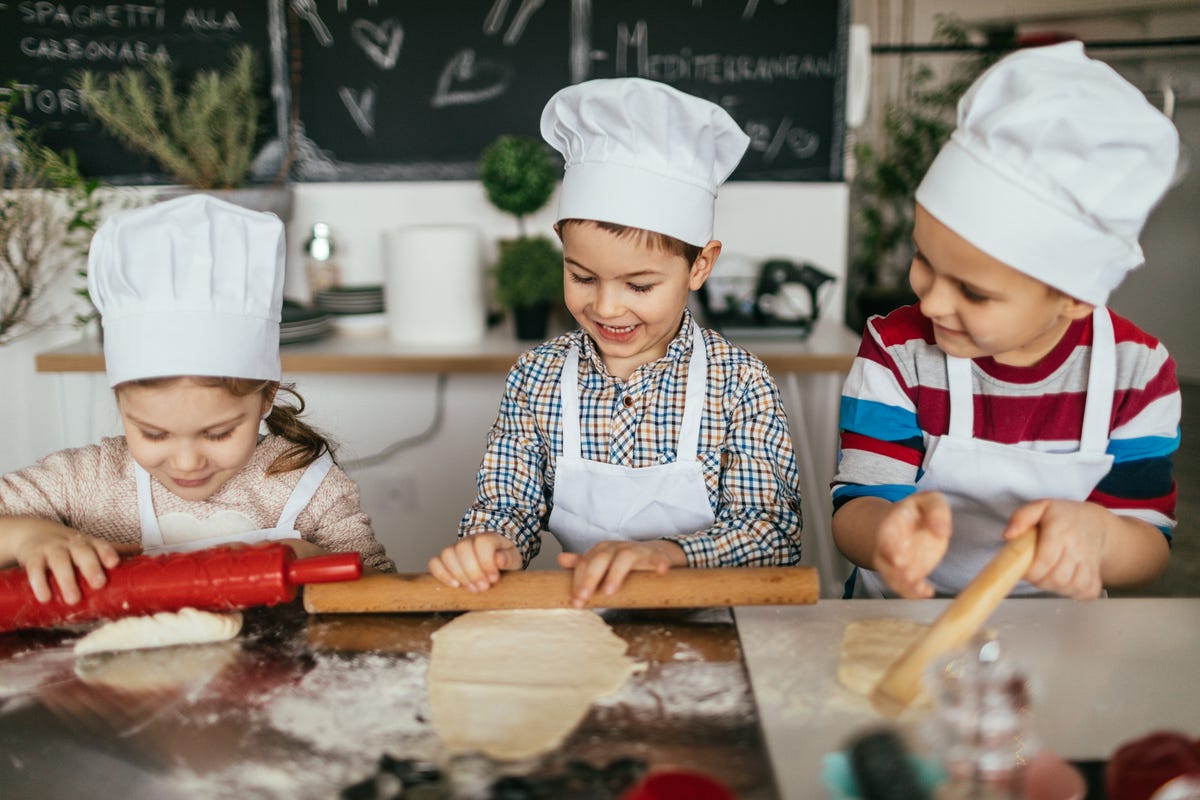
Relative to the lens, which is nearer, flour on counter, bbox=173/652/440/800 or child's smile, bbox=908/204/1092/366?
flour on counter, bbox=173/652/440/800

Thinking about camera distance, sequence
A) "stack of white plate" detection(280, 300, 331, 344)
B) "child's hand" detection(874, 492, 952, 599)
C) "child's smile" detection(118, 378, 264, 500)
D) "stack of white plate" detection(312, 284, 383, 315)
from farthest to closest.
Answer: "stack of white plate" detection(312, 284, 383, 315)
"stack of white plate" detection(280, 300, 331, 344)
"child's smile" detection(118, 378, 264, 500)
"child's hand" detection(874, 492, 952, 599)

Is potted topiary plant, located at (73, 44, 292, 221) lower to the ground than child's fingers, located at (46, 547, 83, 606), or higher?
higher

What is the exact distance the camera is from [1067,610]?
2.92 ft

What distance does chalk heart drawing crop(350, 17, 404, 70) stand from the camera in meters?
2.20

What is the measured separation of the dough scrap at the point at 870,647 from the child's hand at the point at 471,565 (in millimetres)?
322

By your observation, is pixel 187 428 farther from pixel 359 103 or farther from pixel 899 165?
pixel 899 165

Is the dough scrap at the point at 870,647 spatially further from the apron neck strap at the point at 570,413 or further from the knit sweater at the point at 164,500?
the knit sweater at the point at 164,500

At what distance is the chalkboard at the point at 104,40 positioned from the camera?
7.10ft

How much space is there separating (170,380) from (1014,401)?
924 mm

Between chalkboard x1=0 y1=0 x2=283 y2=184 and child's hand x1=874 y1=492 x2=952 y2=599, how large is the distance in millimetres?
1889

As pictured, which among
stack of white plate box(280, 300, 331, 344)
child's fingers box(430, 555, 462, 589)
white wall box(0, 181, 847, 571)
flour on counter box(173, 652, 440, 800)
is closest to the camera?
flour on counter box(173, 652, 440, 800)

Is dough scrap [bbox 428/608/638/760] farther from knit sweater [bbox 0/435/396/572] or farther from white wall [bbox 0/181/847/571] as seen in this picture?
white wall [bbox 0/181/847/571]

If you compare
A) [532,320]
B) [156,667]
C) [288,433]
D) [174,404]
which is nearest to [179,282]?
[174,404]

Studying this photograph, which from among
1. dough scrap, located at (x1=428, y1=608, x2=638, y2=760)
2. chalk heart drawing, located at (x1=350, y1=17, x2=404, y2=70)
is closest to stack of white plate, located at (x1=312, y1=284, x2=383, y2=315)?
chalk heart drawing, located at (x1=350, y1=17, x2=404, y2=70)
